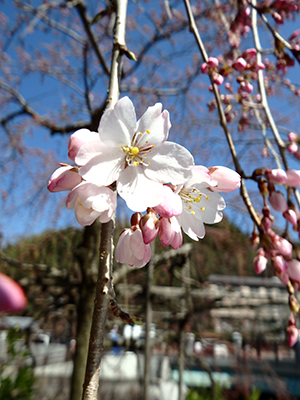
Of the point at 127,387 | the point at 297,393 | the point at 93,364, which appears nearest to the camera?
the point at 93,364

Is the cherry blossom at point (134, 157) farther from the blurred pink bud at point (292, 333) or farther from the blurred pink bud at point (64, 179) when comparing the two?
the blurred pink bud at point (292, 333)

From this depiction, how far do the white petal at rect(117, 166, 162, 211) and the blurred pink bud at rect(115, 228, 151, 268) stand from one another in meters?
0.06

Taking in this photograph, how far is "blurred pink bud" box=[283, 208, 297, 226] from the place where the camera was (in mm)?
913

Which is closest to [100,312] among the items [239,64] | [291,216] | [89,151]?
[89,151]

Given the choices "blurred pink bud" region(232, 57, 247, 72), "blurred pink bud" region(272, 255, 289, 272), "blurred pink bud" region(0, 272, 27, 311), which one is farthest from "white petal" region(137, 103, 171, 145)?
"blurred pink bud" region(232, 57, 247, 72)

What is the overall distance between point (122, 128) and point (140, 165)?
0.23 feet

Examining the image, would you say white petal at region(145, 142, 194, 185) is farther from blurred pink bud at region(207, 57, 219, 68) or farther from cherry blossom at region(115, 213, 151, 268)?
blurred pink bud at region(207, 57, 219, 68)

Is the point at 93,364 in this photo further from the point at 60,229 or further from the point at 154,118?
the point at 60,229

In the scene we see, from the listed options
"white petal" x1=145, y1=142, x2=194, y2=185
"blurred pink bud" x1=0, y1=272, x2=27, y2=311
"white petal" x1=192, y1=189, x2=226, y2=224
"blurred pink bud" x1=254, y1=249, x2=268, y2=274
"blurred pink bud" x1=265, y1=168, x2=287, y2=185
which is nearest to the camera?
"blurred pink bud" x1=0, y1=272, x2=27, y2=311

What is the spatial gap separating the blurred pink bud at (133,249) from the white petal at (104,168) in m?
0.10

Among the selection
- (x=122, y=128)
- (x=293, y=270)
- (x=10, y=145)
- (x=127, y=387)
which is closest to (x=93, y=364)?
(x=122, y=128)

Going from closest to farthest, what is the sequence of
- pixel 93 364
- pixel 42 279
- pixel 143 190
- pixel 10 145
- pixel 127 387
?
pixel 93 364 < pixel 143 190 < pixel 42 279 < pixel 10 145 < pixel 127 387

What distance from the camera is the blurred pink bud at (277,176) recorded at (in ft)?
2.62

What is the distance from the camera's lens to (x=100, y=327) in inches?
16.5
